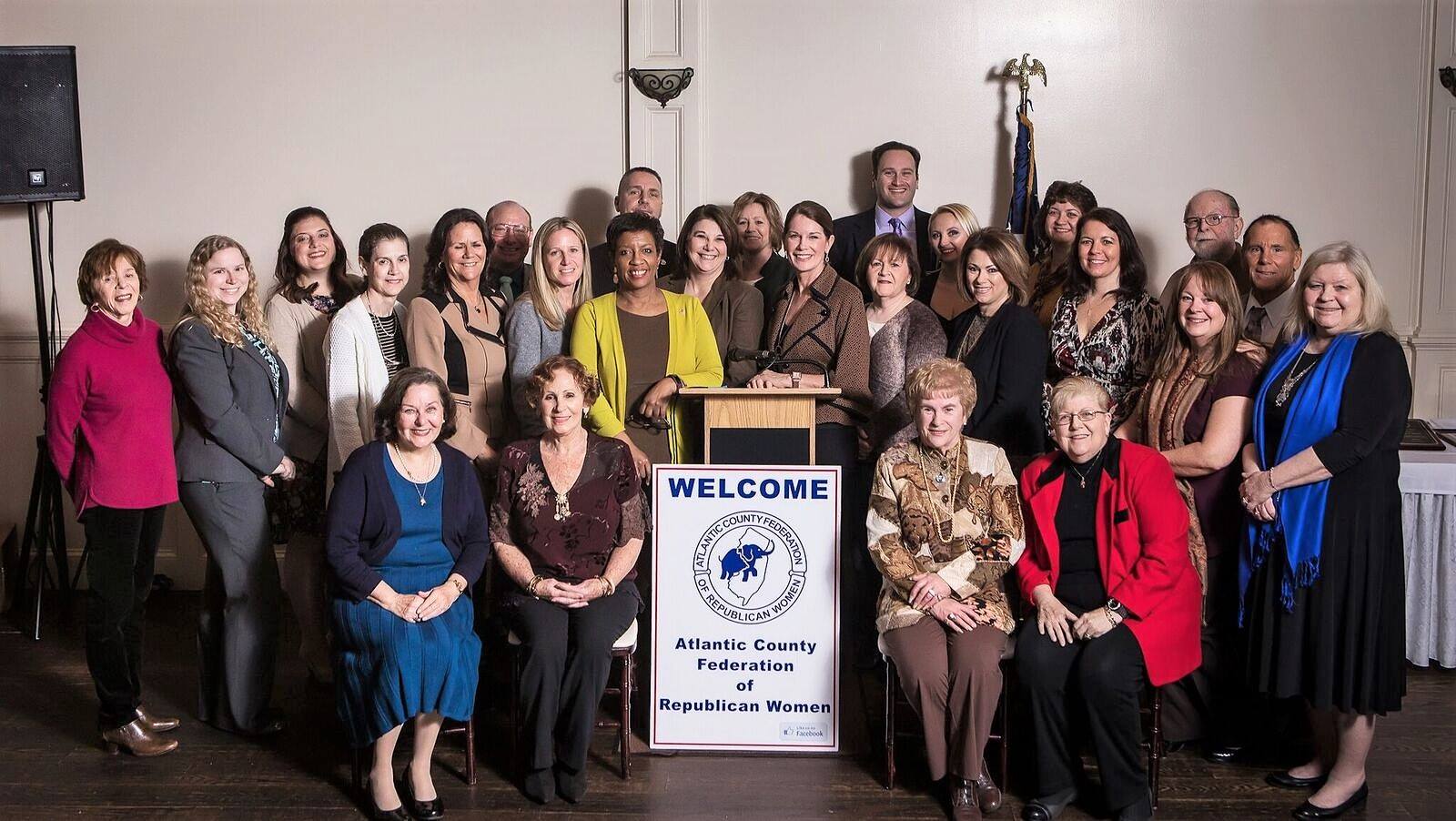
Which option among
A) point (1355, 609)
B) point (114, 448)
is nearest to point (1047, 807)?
point (1355, 609)

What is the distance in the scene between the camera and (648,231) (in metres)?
3.93

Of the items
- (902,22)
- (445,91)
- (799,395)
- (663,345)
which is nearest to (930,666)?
(799,395)

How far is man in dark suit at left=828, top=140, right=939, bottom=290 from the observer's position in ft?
17.0

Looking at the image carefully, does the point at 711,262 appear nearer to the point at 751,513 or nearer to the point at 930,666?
the point at 751,513

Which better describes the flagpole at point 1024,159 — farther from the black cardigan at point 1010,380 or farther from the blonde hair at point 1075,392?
the blonde hair at point 1075,392

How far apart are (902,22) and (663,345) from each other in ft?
7.90

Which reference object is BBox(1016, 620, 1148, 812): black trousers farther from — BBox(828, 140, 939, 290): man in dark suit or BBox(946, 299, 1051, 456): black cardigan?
BBox(828, 140, 939, 290): man in dark suit

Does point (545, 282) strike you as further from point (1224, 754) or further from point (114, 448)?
point (1224, 754)

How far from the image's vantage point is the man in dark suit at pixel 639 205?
4.73 metres

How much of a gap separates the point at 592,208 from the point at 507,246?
1017 mm

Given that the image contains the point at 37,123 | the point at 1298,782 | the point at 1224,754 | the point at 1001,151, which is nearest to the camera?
the point at 1298,782

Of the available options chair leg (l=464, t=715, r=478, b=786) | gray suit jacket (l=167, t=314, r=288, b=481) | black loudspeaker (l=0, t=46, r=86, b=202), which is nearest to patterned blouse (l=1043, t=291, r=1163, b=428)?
chair leg (l=464, t=715, r=478, b=786)

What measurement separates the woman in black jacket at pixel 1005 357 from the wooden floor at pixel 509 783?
3.40ft

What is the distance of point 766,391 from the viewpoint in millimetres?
3582
